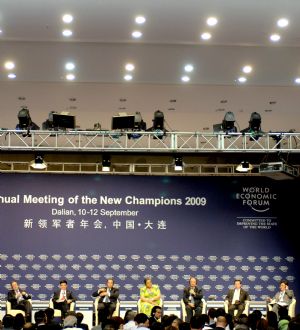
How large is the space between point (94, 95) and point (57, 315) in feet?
15.0

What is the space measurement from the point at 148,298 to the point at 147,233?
2434 mm

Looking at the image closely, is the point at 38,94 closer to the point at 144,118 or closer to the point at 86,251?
the point at 144,118

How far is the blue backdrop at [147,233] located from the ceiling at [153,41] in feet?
14.0

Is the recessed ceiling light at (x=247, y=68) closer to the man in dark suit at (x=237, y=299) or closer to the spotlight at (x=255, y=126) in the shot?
the spotlight at (x=255, y=126)

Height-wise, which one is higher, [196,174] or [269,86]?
[269,86]

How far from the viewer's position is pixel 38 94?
12.2 metres

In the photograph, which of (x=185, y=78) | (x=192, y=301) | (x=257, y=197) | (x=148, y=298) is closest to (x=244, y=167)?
(x=257, y=197)

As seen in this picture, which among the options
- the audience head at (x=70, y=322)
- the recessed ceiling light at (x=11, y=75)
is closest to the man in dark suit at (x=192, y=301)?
the recessed ceiling light at (x=11, y=75)

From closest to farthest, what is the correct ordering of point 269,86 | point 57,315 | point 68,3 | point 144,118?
point 68,3 → point 269,86 → point 57,315 → point 144,118

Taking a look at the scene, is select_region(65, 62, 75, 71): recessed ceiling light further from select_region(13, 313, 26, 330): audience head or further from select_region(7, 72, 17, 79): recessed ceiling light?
select_region(13, 313, 26, 330): audience head

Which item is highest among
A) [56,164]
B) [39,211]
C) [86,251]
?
[56,164]

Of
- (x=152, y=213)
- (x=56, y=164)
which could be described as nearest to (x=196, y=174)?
(x=152, y=213)

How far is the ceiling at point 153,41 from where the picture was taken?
9.03m

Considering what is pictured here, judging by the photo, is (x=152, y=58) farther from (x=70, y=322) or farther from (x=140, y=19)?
(x=70, y=322)
